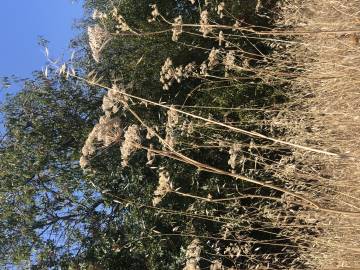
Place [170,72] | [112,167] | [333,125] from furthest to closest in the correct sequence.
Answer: [112,167], [170,72], [333,125]

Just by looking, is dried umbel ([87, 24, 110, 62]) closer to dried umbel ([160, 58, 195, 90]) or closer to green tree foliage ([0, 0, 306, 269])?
dried umbel ([160, 58, 195, 90])

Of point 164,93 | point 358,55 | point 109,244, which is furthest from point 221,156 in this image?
point 358,55

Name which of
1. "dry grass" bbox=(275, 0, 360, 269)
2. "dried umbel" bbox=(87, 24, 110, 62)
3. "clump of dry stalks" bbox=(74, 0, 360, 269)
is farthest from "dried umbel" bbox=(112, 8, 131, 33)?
"dry grass" bbox=(275, 0, 360, 269)

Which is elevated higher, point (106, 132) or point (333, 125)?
point (333, 125)

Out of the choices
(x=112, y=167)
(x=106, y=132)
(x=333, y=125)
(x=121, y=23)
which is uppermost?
(x=121, y=23)

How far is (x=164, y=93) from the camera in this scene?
813cm

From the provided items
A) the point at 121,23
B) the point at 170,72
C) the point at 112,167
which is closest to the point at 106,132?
the point at 170,72

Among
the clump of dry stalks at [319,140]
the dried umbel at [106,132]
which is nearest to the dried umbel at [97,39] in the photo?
the clump of dry stalks at [319,140]

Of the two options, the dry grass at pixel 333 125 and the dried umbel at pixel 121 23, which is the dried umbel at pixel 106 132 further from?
the dry grass at pixel 333 125

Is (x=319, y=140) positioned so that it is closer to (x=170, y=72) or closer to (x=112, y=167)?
(x=170, y=72)

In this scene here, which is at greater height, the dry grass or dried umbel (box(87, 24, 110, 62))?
dried umbel (box(87, 24, 110, 62))

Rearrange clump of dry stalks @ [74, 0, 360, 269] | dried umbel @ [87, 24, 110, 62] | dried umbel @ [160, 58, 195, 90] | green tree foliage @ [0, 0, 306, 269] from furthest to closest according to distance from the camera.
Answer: green tree foliage @ [0, 0, 306, 269] < dried umbel @ [160, 58, 195, 90] < dried umbel @ [87, 24, 110, 62] < clump of dry stalks @ [74, 0, 360, 269]

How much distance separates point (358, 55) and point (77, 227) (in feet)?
17.5

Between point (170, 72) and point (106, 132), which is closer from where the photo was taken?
point (106, 132)
